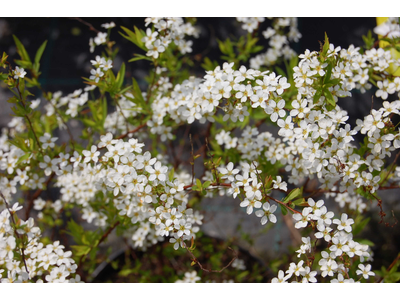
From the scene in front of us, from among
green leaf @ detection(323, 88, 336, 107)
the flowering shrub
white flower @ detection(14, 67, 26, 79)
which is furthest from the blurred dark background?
green leaf @ detection(323, 88, 336, 107)

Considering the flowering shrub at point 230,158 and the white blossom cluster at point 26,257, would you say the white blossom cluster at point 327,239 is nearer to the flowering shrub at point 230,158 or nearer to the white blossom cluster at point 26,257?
the flowering shrub at point 230,158

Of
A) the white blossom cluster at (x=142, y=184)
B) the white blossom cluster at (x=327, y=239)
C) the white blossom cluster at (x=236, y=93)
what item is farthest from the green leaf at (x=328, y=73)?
the white blossom cluster at (x=142, y=184)

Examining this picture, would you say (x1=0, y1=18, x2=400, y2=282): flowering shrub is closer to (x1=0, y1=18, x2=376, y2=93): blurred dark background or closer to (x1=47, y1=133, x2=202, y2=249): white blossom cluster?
(x1=47, y1=133, x2=202, y2=249): white blossom cluster

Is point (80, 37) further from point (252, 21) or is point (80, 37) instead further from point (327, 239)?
point (327, 239)

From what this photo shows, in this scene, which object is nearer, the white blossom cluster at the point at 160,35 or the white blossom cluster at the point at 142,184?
the white blossom cluster at the point at 142,184

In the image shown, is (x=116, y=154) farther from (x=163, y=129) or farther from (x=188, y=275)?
(x=188, y=275)

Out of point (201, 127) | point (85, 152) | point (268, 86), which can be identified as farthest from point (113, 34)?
point (268, 86)

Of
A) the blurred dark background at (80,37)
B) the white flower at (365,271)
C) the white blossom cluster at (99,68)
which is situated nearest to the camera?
the white flower at (365,271)

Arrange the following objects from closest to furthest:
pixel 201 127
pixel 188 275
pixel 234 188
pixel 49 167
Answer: pixel 234 188 < pixel 49 167 < pixel 188 275 < pixel 201 127
